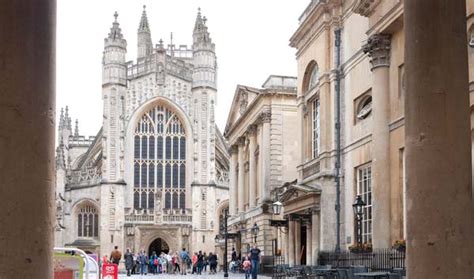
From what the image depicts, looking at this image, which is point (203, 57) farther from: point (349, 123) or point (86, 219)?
point (349, 123)

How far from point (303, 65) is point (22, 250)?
2855 centimetres

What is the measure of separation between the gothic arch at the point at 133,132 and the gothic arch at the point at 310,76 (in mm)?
38666

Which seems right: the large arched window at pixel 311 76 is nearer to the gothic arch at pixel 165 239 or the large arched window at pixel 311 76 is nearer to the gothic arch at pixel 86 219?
the gothic arch at pixel 165 239

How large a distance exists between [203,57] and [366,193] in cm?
4898

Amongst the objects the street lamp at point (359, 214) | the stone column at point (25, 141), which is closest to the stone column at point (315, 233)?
the street lamp at point (359, 214)

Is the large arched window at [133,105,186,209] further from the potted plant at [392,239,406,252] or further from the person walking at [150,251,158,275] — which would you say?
the potted plant at [392,239,406,252]

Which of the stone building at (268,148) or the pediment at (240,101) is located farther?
the pediment at (240,101)

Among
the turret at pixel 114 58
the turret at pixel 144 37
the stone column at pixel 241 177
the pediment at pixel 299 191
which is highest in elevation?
the turret at pixel 144 37

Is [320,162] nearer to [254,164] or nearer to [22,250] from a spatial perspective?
[254,164]

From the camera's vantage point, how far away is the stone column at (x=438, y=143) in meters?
5.07

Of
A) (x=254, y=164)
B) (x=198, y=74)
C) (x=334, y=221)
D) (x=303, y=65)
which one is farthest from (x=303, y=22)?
(x=198, y=74)

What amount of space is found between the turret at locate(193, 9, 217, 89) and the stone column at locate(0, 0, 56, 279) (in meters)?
66.8

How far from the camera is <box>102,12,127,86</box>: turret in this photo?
71250 millimetres

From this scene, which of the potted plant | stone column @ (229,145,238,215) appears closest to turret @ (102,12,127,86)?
stone column @ (229,145,238,215)
